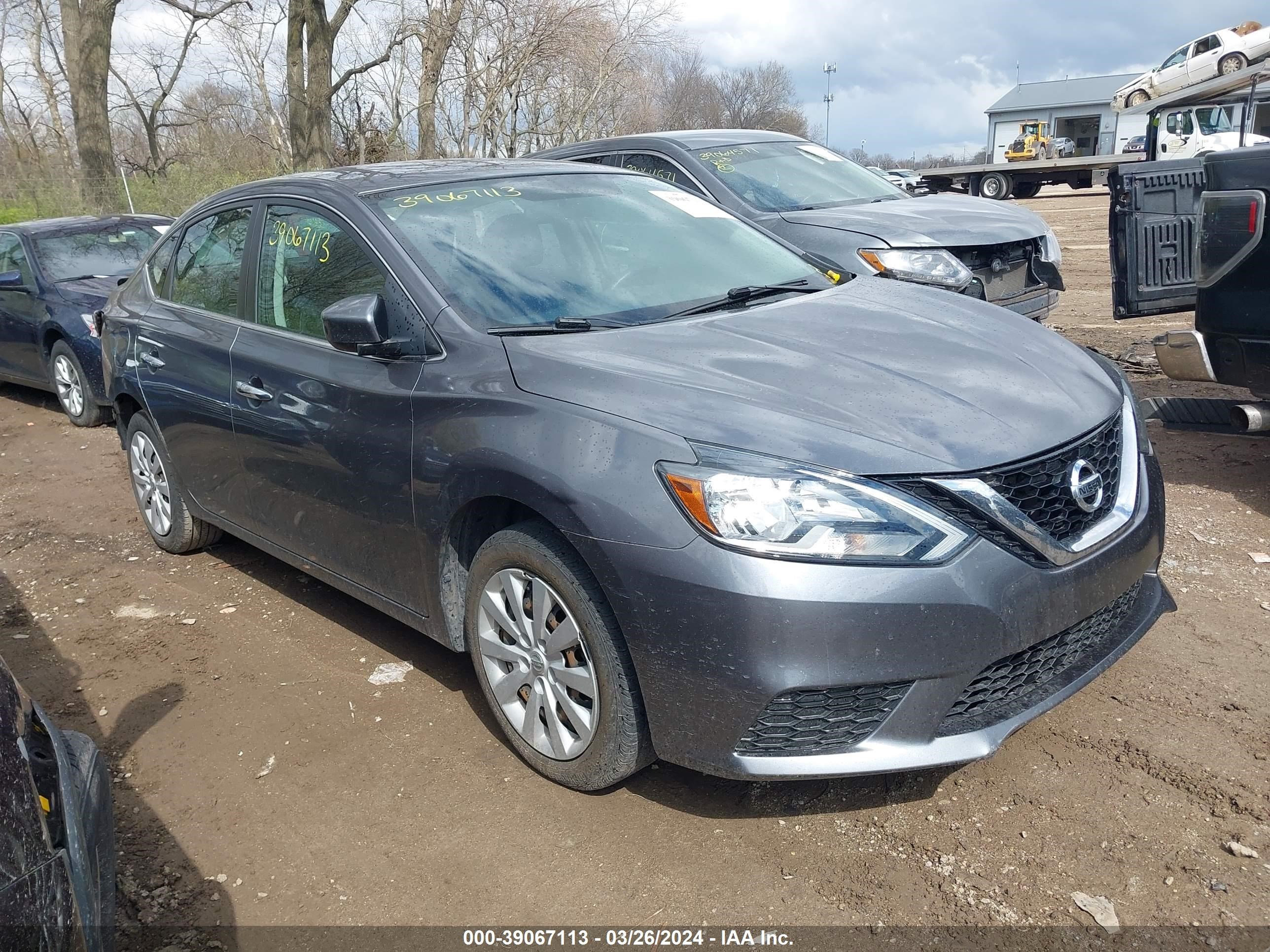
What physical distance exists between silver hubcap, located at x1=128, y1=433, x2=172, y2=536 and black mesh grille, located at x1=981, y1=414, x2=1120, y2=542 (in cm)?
392

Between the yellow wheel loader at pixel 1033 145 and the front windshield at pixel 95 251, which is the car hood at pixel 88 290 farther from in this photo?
the yellow wheel loader at pixel 1033 145

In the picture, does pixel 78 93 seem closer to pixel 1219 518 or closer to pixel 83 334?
pixel 83 334

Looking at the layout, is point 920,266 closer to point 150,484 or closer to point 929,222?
point 929,222

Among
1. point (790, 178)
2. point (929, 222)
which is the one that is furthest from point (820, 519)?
point (790, 178)

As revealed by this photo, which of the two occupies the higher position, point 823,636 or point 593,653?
point 823,636

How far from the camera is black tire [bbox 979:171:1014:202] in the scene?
1167 inches

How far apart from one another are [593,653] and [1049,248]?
5492 millimetres

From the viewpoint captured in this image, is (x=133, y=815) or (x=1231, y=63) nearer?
(x=133, y=815)

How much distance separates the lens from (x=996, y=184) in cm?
2966

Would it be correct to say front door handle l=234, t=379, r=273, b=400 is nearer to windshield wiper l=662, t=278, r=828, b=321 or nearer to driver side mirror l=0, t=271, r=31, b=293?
windshield wiper l=662, t=278, r=828, b=321

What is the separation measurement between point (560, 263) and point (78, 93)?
20433 millimetres

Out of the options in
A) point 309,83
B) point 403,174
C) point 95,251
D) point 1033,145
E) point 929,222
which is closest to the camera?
point 403,174

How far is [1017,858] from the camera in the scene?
103 inches

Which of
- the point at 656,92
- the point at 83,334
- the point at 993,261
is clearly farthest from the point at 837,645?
the point at 656,92
